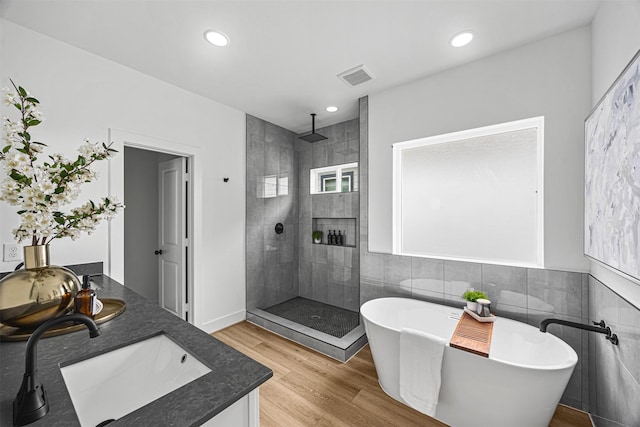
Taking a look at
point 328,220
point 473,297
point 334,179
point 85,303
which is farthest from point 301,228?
point 85,303

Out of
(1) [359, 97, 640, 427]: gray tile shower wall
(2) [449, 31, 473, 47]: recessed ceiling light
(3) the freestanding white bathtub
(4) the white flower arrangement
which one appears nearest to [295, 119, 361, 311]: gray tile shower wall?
(1) [359, 97, 640, 427]: gray tile shower wall

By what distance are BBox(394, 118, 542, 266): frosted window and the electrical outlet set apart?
3.04 m

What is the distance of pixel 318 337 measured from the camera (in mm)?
2746

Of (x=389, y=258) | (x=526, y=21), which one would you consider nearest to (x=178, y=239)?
(x=389, y=258)

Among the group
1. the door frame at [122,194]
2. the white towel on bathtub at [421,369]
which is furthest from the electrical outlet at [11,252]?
the white towel on bathtub at [421,369]

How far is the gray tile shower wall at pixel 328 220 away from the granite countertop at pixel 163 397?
269cm

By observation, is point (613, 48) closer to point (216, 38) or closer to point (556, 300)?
point (556, 300)

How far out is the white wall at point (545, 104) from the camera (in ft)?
6.26

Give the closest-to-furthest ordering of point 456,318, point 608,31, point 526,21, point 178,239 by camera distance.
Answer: point 608,31
point 526,21
point 456,318
point 178,239

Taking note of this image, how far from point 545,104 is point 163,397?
112 inches

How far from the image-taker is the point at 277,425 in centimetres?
177

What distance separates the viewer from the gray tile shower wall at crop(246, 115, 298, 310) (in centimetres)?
356

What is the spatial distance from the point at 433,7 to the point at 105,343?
249cm

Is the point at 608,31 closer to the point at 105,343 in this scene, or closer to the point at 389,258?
the point at 389,258
